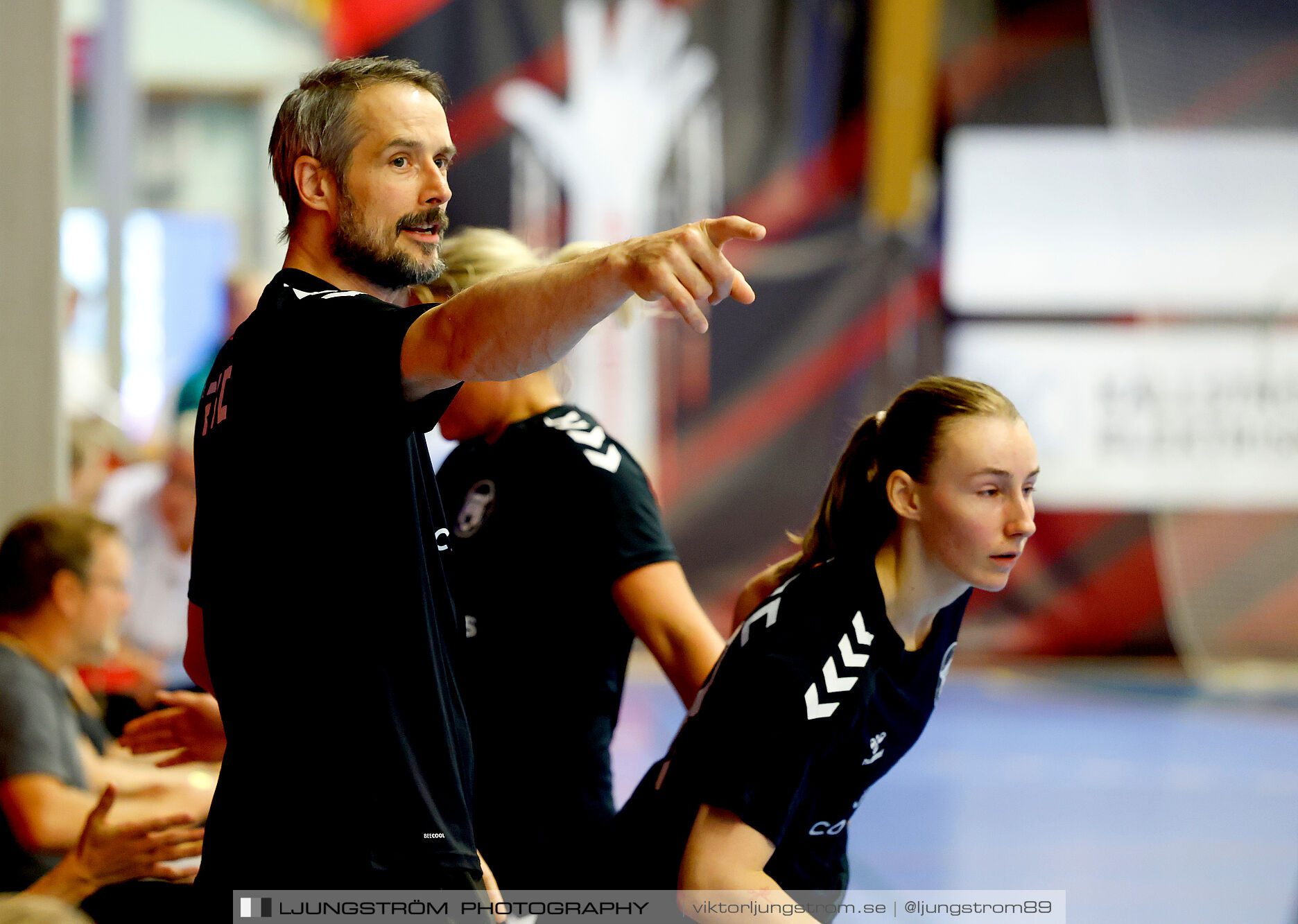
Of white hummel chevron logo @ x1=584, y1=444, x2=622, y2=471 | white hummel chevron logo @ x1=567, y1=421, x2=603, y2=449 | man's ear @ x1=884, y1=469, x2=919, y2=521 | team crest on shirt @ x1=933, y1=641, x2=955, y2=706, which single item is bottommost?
team crest on shirt @ x1=933, y1=641, x2=955, y2=706

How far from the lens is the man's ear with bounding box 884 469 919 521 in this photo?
79.6 inches

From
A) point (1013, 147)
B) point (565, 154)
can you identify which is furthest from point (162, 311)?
point (1013, 147)

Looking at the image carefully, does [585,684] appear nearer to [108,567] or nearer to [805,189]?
[108,567]

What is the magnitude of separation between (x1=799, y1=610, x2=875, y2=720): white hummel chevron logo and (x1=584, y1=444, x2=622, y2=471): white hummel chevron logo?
582 mm

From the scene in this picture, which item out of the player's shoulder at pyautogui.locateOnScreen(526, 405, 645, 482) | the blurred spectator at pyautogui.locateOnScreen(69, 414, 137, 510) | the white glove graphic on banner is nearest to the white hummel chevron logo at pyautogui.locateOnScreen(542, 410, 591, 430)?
the player's shoulder at pyautogui.locateOnScreen(526, 405, 645, 482)

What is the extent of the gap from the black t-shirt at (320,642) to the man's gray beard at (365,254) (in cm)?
7

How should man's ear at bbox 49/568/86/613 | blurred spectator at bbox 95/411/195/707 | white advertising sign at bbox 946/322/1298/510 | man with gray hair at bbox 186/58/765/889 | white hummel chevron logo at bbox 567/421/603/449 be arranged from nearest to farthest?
man with gray hair at bbox 186/58/765/889 < white hummel chevron logo at bbox 567/421/603/449 < man's ear at bbox 49/568/86/613 < blurred spectator at bbox 95/411/195/707 < white advertising sign at bbox 946/322/1298/510

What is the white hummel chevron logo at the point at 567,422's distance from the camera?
2.32 metres

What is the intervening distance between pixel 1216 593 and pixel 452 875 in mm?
8166

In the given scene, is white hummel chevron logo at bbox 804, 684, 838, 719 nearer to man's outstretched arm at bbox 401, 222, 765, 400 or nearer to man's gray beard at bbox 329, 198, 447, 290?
man's outstretched arm at bbox 401, 222, 765, 400

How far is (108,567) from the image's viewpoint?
3150 millimetres

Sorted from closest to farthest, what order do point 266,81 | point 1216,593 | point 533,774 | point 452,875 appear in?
point 452,875 < point 533,774 < point 1216,593 < point 266,81

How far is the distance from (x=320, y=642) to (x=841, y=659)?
2.43 feet

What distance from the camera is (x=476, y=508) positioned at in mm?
2328
